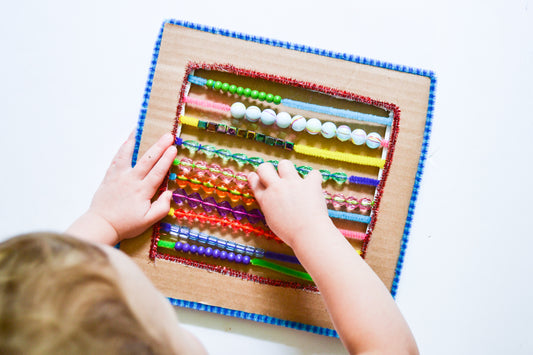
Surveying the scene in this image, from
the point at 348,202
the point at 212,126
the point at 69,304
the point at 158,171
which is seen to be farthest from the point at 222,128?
the point at 69,304

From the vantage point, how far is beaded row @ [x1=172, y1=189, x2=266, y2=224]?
57 cm

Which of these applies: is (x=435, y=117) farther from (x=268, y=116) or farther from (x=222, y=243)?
(x=222, y=243)

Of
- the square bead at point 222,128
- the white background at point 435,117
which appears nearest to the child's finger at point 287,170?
the square bead at point 222,128

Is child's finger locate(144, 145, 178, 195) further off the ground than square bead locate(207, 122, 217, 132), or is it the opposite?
square bead locate(207, 122, 217, 132)

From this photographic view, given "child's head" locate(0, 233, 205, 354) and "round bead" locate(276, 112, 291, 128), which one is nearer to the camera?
"child's head" locate(0, 233, 205, 354)

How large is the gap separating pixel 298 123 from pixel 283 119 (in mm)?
24

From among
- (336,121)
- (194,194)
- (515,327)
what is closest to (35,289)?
(194,194)

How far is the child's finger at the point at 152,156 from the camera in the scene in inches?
21.8

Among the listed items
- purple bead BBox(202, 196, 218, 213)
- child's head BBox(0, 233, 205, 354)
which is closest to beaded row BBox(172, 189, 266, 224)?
purple bead BBox(202, 196, 218, 213)

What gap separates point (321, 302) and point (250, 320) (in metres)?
0.12

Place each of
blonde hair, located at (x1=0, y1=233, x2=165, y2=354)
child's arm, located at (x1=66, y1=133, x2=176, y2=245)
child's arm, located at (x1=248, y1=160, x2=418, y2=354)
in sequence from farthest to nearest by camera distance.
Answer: child's arm, located at (x1=66, y1=133, x2=176, y2=245) < child's arm, located at (x1=248, y1=160, x2=418, y2=354) < blonde hair, located at (x1=0, y1=233, x2=165, y2=354)

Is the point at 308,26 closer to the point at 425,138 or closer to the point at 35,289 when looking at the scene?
the point at 425,138

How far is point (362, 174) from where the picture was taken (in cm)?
58

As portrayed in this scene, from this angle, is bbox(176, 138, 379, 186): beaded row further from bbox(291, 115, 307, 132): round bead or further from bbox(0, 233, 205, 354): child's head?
bbox(0, 233, 205, 354): child's head
